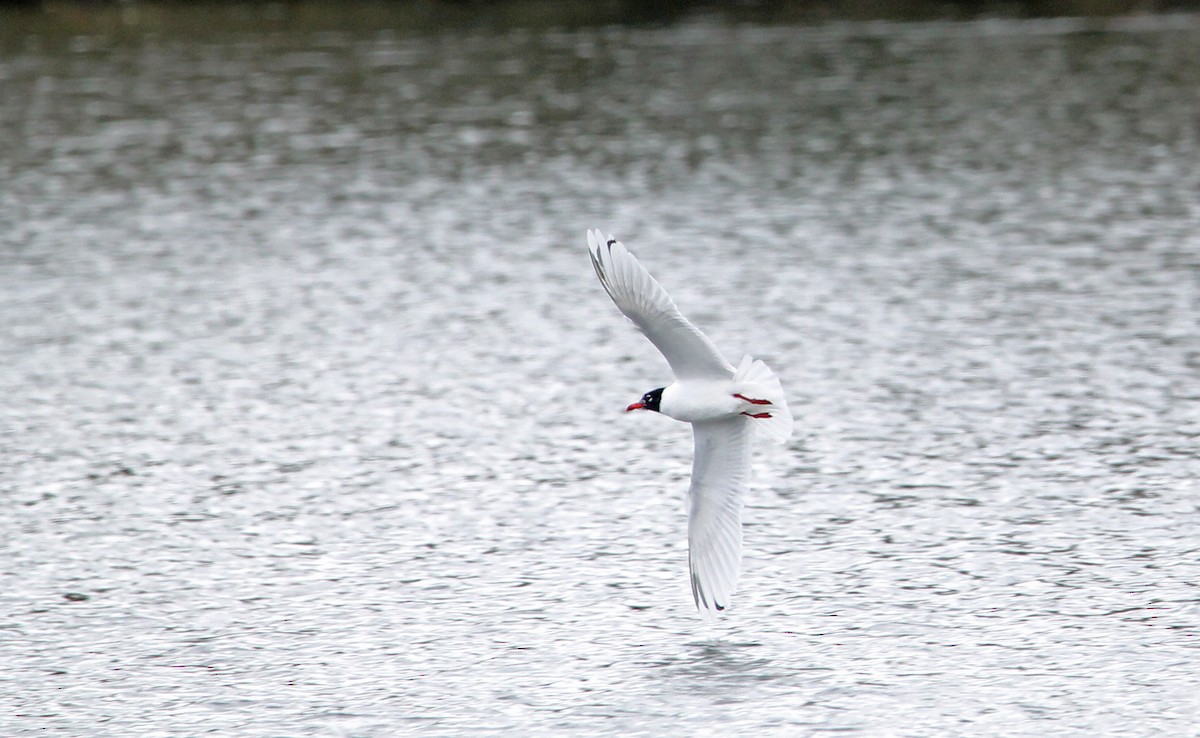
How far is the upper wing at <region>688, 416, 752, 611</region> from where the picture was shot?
8648 mm

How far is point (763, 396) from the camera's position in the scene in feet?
27.8

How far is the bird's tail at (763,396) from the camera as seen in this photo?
27.7ft

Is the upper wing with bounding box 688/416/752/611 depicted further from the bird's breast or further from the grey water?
the grey water

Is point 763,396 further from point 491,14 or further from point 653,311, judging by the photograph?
point 491,14

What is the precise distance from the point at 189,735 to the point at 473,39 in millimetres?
32679

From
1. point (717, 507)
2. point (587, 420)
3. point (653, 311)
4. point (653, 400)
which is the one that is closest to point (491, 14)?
point (587, 420)

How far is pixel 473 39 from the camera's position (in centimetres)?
3944

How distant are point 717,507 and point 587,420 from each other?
466cm

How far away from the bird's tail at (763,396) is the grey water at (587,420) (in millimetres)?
1092

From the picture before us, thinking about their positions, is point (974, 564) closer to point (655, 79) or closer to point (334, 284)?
point (334, 284)

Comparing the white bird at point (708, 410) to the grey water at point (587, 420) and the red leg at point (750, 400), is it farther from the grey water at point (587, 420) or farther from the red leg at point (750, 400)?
the grey water at point (587, 420)

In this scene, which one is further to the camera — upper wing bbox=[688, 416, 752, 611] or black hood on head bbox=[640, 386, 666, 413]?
black hood on head bbox=[640, 386, 666, 413]

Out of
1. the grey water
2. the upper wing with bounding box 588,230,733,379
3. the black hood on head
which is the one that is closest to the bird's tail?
the upper wing with bounding box 588,230,733,379

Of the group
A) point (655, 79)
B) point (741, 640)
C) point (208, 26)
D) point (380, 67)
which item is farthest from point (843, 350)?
point (208, 26)
